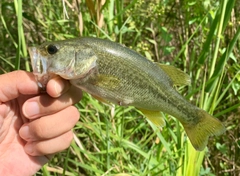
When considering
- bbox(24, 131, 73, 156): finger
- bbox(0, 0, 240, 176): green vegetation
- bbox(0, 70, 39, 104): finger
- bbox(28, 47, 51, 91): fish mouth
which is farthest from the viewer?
bbox(0, 0, 240, 176): green vegetation

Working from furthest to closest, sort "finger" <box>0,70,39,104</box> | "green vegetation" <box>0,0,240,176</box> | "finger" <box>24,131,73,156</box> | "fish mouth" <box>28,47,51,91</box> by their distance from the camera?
"green vegetation" <box>0,0,240,176</box>
"finger" <box>24,131,73,156</box>
"finger" <box>0,70,39,104</box>
"fish mouth" <box>28,47,51,91</box>

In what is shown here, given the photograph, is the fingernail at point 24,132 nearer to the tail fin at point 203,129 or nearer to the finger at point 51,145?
the finger at point 51,145

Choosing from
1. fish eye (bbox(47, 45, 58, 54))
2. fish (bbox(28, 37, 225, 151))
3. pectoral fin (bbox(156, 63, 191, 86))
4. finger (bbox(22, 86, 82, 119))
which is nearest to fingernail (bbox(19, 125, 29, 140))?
finger (bbox(22, 86, 82, 119))

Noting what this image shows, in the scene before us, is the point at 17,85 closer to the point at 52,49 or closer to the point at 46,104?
the point at 46,104

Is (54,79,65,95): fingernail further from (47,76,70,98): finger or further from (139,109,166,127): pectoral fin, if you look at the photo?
(139,109,166,127): pectoral fin

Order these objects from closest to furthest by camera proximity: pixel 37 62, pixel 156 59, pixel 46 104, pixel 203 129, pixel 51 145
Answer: pixel 37 62, pixel 46 104, pixel 51 145, pixel 203 129, pixel 156 59

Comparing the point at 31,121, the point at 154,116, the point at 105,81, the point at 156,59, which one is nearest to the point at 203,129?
the point at 154,116

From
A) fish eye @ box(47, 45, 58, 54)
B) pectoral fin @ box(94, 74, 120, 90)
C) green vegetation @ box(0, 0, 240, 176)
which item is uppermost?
fish eye @ box(47, 45, 58, 54)
